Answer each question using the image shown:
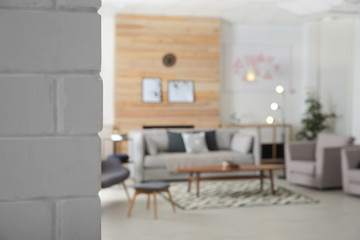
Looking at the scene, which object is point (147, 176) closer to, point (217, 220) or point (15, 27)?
point (217, 220)

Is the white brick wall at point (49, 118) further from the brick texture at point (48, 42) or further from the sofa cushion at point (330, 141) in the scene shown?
the sofa cushion at point (330, 141)

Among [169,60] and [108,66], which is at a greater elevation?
[169,60]

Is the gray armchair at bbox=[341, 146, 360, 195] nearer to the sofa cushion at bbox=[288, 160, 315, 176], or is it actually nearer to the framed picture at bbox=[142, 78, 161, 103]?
the sofa cushion at bbox=[288, 160, 315, 176]

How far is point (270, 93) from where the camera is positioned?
10.2 metres

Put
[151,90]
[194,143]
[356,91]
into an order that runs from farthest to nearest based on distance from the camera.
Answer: [151,90] → [356,91] → [194,143]

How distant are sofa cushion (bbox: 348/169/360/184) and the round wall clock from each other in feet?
14.3

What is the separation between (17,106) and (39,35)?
14 cm

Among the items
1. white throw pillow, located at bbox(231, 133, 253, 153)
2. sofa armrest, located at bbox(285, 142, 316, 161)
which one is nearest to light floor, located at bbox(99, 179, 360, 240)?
sofa armrest, located at bbox(285, 142, 316, 161)

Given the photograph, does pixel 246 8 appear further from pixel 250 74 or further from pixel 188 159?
pixel 188 159

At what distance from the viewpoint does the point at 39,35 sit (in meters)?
0.87

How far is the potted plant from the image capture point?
9773mm

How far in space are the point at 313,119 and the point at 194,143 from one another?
317 cm

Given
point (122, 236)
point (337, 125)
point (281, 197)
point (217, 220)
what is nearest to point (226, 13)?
point (337, 125)

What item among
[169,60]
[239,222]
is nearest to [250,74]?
[169,60]
